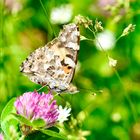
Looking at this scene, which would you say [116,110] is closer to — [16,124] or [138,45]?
[138,45]

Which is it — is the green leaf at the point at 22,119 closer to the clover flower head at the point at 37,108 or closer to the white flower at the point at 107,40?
the clover flower head at the point at 37,108

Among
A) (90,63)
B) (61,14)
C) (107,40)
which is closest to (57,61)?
(61,14)

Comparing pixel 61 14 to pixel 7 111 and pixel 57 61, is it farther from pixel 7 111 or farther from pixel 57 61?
pixel 7 111

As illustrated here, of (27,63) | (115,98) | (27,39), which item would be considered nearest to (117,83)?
(115,98)

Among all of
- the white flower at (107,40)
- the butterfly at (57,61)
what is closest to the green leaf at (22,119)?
the butterfly at (57,61)

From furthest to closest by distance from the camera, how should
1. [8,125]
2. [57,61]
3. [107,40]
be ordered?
1. [107,40]
2. [57,61]
3. [8,125]

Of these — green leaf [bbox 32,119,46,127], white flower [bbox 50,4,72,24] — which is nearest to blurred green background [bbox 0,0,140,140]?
white flower [bbox 50,4,72,24]

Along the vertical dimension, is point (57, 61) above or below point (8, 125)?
above
